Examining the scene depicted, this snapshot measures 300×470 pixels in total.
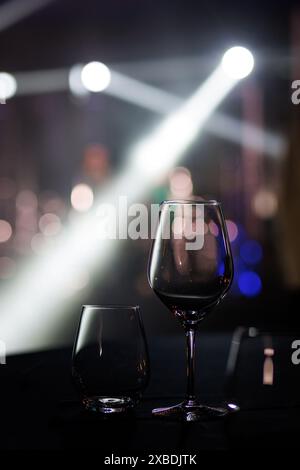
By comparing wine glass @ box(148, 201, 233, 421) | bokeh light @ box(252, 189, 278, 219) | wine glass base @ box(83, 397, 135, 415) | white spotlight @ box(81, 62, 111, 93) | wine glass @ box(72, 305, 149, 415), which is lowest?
wine glass base @ box(83, 397, 135, 415)

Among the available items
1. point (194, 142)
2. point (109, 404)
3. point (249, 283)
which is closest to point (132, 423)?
point (109, 404)

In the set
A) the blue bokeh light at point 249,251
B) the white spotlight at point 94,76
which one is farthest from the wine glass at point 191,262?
the blue bokeh light at point 249,251

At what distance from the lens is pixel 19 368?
93cm

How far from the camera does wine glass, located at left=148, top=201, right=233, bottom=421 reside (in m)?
0.65

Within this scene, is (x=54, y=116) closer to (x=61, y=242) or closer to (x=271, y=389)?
(x=61, y=242)

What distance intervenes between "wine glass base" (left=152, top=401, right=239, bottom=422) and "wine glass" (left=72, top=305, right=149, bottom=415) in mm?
30

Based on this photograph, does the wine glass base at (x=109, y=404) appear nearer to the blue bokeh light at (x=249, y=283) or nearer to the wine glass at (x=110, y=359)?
the wine glass at (x=110, y=359)

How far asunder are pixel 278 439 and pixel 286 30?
602cm

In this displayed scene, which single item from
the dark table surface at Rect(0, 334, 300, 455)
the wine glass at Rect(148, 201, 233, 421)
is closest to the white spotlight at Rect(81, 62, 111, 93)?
the dark table surface at Rect(0, 334, 300, 455)

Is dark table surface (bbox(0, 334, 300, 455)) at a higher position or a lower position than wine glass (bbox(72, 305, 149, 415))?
lower

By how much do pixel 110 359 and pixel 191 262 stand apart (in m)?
0.11

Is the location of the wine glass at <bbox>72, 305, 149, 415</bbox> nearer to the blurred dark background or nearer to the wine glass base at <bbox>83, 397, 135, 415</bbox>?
the wine glass base at <bbox>83, 397, 135, 415</bbox>

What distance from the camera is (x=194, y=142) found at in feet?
33.9

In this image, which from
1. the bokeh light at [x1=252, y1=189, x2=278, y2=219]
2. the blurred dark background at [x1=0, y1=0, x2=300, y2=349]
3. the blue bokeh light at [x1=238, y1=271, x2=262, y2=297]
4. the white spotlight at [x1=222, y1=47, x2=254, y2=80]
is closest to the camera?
the white spotlight at [x1=222, y1=47, x2=254, y2=80]
